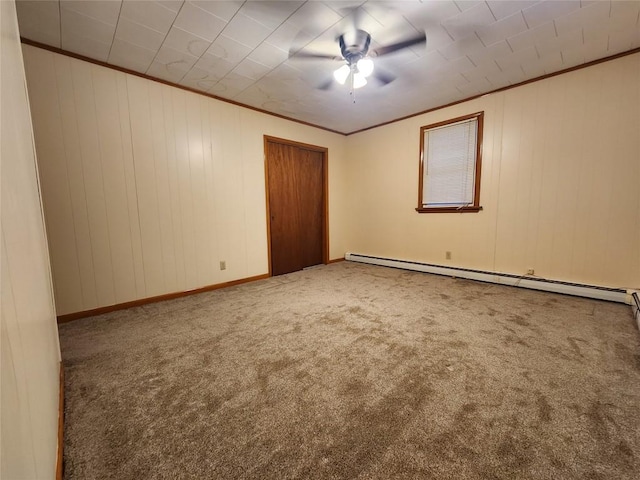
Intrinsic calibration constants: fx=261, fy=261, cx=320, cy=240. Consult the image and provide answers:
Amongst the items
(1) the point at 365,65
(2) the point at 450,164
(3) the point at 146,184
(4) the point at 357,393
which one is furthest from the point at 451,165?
(3) the point at 146,184

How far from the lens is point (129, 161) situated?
2764mm

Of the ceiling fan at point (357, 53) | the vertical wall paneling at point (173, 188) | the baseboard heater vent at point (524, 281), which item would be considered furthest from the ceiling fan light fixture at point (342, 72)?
the baseboard heater vent at point (524, 281)

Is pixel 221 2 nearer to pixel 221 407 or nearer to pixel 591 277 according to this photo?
pixel 221 407

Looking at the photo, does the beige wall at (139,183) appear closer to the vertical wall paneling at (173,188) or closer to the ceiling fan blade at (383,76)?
the vertical wall paneling at (173,188)

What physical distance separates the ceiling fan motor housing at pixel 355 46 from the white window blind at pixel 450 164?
2.02 metres

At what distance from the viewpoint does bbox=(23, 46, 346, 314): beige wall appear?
240 cm

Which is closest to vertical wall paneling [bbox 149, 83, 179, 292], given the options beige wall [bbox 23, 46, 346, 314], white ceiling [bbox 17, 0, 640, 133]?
beige wall [bbox 23, 46, 346, 314]

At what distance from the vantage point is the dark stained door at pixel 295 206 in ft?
13.6

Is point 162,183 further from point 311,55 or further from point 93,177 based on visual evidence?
point 311,55

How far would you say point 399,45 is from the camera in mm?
2324

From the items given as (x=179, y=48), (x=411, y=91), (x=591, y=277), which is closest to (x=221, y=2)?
(x=179, y=48)

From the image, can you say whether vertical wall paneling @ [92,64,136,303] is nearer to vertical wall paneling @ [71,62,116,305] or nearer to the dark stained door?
vertical wall paneling @ [71,62,116,305]

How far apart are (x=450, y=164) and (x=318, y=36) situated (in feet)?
8.32

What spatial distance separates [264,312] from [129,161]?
7.02ft
